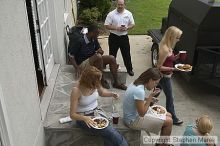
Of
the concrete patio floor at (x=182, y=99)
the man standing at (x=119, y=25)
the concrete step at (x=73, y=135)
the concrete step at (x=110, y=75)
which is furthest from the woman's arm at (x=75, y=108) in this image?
the man standing at (x=119, y=25)

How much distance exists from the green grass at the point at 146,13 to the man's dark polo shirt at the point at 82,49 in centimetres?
520

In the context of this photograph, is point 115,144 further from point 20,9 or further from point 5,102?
point 20,9

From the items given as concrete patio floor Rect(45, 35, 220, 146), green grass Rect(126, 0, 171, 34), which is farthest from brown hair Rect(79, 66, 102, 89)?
green grass Rect(126, 0, 171, 34)

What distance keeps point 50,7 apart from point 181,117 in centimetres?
331

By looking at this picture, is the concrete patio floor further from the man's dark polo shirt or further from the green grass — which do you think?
the green grass

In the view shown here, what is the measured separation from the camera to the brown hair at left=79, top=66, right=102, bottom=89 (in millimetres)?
3893

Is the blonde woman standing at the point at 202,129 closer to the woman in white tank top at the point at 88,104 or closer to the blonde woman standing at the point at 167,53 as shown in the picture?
the woman in white tank top at the point at 88,104

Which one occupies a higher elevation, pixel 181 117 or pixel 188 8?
pixel 188 8

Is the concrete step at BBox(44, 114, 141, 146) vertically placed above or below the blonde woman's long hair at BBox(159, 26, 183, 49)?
below

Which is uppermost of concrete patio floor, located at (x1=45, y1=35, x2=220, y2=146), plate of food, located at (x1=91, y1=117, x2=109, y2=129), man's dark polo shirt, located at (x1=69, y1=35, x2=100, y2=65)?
man's dark polo shirt, located at (x1=69, y1=35, x2=100, y2=65)

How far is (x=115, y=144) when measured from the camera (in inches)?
166

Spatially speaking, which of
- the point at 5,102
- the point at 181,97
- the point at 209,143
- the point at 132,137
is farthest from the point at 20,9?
the point at 181,97

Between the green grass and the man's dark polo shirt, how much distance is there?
520cm

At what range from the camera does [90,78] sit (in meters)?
3.92
